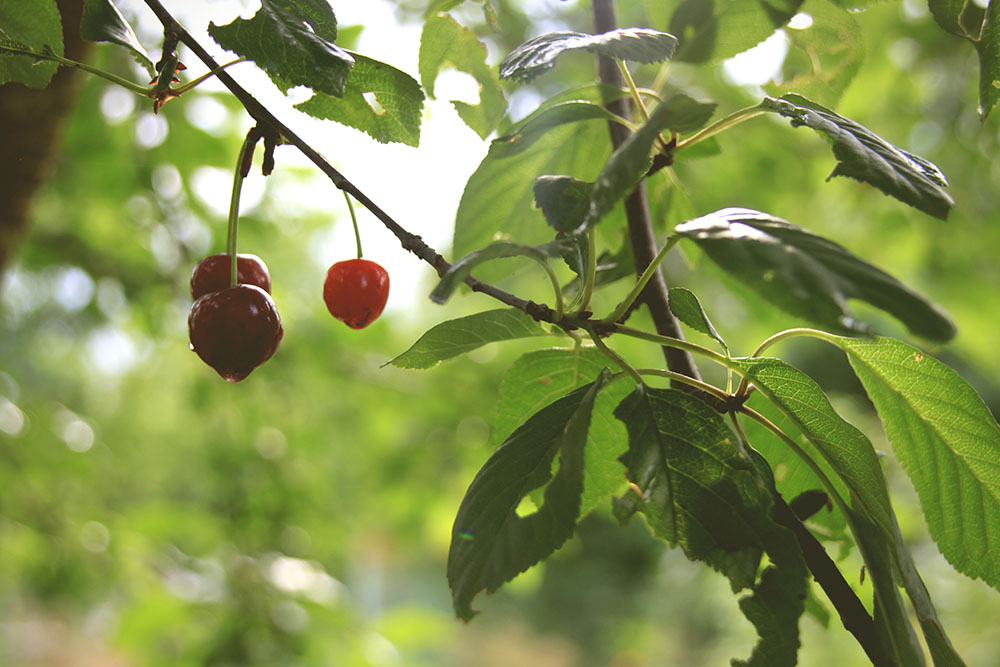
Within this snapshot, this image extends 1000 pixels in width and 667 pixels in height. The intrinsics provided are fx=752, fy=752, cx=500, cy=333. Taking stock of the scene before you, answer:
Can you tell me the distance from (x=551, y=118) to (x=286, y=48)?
16cm

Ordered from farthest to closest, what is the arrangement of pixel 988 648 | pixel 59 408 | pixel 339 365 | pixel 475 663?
pixel 475 663, pixel 988 648, pixel 59 408, pixel 339 365

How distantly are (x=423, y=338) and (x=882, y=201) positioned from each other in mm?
1956

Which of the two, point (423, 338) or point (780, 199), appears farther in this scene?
point (780, 199)

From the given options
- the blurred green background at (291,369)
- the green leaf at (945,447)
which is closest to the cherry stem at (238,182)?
the green leaf at (945,447)

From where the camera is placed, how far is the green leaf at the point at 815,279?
255 mm

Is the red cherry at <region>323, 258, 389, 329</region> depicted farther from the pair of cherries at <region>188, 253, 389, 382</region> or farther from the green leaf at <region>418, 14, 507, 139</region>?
the green leaf at <region>418, 14, 507, 139</region>

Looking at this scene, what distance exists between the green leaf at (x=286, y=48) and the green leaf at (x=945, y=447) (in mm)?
323

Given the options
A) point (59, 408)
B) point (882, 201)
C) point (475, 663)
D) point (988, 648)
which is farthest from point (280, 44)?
point (475, 663)

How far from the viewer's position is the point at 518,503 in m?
0.39

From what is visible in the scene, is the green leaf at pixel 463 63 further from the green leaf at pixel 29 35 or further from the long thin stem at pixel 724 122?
the green leaf at pixel 29 35

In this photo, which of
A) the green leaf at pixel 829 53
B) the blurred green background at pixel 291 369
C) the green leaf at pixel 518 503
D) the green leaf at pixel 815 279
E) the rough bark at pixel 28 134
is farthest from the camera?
the blurred green background at pixel 291 369

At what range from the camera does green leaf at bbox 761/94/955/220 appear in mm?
333

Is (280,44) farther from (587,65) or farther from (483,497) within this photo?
(587,65)

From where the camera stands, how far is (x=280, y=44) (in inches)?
15.1
